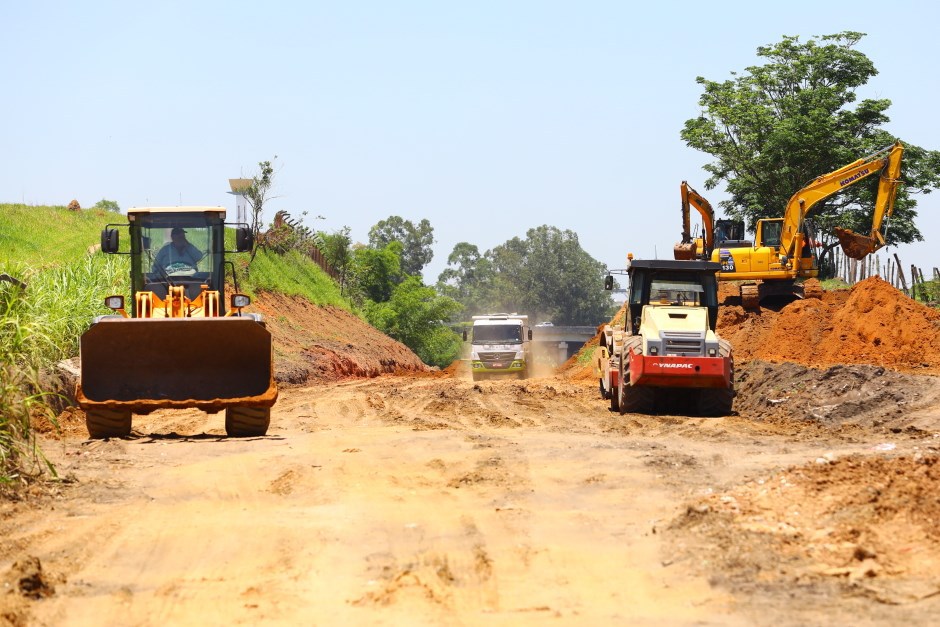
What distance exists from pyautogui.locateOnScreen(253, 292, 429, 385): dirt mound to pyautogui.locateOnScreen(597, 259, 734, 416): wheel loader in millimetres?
12247

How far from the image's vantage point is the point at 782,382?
871 inches

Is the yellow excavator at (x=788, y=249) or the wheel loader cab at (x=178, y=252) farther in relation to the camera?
the yellow excavator at (x=788, y=249)

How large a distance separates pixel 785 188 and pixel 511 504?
1806 inches

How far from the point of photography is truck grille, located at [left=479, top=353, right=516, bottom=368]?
40.2 meters

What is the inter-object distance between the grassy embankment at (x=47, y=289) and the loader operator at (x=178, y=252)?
5.97 ft

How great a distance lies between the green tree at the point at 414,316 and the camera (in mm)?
70938

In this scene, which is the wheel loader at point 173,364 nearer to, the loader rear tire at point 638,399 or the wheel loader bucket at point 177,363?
the wheel loader bucket at point 177,363

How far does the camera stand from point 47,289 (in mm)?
20250

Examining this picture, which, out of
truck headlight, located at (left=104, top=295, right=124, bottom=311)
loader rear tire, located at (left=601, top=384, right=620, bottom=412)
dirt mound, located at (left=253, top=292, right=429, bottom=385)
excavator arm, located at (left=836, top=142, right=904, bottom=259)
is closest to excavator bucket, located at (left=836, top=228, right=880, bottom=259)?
excavator arm, located at (left=836, top=142, right=904, bottom=259)

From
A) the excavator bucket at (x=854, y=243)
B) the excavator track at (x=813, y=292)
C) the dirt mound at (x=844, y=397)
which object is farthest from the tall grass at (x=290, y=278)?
the dirt mound at (x=844, y=397)

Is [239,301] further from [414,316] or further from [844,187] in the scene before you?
[414,316]

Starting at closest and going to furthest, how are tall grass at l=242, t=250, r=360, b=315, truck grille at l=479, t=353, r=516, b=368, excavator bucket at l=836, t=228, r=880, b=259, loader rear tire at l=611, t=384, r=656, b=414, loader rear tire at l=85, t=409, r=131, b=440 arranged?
loader rear tire at l=85, t=409, r=131, b=440
loader rear tire at l=611, t=384, r=656, b=414
excavator bucket at l=836, t=228, r=880, b=259
truck grille at l=479, t=353, r=516, b=368
tall grass at l=242, t=250, r=360, b=315

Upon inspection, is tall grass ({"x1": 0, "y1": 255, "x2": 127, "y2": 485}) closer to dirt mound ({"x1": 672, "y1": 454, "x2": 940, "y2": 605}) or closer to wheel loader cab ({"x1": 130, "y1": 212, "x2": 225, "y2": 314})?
wheel loader cab ({"x1": 130, "y1": 212, "x2": 225, "y2": 314})

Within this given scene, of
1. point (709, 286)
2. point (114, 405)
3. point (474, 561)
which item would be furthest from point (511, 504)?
point (709, 286)
